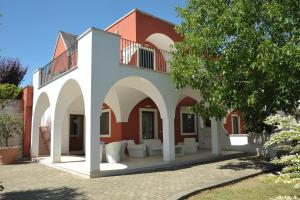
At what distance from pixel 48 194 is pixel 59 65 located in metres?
7.39

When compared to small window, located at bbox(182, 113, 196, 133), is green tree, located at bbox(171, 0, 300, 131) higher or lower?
higher

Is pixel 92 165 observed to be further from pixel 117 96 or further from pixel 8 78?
pixel 8 78

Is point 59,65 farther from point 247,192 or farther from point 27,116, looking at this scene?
point 247,192

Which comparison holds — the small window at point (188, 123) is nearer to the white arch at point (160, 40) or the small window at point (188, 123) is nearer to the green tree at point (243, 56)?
the white arch at point (160, 40)

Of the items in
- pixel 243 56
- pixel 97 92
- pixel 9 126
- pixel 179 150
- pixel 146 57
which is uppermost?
pixel 146 57

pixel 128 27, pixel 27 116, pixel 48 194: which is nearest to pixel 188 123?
pixel 128 27

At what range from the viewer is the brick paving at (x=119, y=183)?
680cm

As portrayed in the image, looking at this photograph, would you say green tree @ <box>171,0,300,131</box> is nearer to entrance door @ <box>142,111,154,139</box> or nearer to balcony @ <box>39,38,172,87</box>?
balcony @ <box>39,38,172,87</box>

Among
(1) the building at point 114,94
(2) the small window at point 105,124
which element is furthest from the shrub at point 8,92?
(2) the small window at point 105,124

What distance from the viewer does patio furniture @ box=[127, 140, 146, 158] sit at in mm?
13602

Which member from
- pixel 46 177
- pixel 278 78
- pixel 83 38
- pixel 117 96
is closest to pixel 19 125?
pixel 117 96

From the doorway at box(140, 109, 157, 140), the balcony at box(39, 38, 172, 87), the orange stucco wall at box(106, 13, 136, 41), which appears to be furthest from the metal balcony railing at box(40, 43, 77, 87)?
the doorway at box(140, 109, 157, 140)

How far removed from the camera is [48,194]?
7.04 meters

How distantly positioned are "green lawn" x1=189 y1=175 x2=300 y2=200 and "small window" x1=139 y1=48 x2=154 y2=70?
637cm
